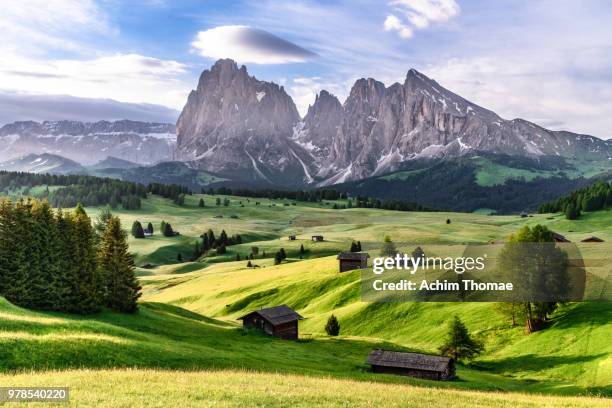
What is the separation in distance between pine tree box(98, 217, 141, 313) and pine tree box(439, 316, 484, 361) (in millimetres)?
42674

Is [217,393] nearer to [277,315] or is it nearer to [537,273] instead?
[277,315]

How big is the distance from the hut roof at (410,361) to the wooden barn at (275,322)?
20634 millimetres

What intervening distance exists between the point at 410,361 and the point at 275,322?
24.5m

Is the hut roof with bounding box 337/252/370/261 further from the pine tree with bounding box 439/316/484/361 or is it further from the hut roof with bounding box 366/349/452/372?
the hut roof with bounding box 366/349/452/372

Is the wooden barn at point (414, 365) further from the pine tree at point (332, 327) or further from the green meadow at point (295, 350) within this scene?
the pine tree at point (332, 327)

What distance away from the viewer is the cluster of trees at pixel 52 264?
2205 inches

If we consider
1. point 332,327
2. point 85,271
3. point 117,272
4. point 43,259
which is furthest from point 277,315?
point 43,259

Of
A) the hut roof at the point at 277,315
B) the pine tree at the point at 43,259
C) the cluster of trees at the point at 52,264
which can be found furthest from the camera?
the hut roof at the point at 277,315

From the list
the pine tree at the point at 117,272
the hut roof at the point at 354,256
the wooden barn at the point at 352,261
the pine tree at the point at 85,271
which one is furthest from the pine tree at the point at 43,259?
the wooden barn at the point at 352,261

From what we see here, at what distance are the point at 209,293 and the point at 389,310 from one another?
166 ft

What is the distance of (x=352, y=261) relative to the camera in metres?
114

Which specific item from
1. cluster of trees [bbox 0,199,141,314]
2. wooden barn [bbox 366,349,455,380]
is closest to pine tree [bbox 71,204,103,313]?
cluster of trees [bbox 0,199,141,314]

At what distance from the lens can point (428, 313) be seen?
278 feet

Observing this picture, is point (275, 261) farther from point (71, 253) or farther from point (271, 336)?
point (71, 253)
